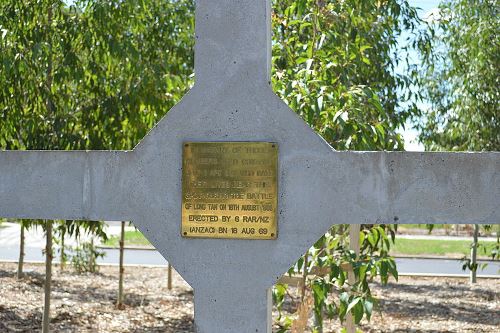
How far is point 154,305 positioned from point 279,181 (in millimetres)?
7861

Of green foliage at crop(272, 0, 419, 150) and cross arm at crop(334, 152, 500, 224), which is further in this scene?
green foliage at crop(272, 0, 419, 150)

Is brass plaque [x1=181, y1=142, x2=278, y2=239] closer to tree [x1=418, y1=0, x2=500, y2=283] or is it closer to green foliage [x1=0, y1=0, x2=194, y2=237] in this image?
green foliage [x1=0, y1=0, x2=194, y2=237]

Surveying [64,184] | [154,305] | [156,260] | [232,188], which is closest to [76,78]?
[64,184]

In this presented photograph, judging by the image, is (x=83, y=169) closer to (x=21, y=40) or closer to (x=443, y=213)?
(x=443, y=213)

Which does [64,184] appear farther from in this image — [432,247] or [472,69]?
[432,247]

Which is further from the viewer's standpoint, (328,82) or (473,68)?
(473,68)

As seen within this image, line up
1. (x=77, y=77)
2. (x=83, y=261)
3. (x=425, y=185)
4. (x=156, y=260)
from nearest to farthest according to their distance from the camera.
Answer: (x=425, y=185)
(x=77, y=77)
(x=83, y=261)
(x=156, y=260)

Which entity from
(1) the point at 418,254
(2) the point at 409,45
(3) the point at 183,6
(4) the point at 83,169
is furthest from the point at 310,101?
(1) the point at 418,254

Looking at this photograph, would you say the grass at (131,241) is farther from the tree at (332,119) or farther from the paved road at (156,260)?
the tree at (332,119)

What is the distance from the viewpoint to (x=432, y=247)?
2306 cm

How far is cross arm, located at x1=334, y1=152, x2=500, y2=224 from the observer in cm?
441

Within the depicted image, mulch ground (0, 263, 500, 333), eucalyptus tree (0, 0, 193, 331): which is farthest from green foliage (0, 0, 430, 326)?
mulch ground (0, 263, 500, 333)

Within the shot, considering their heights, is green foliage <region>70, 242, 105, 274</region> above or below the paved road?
above

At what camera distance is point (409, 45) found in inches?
433
